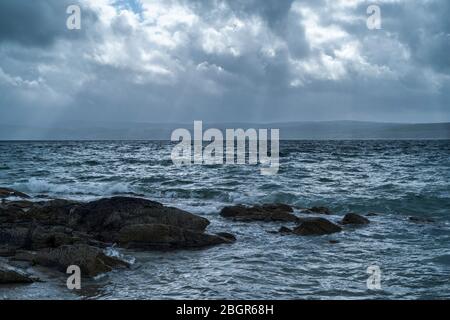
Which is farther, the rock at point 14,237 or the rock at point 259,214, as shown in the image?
the rock at point 259,214

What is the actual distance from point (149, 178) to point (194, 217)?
65.5 feet

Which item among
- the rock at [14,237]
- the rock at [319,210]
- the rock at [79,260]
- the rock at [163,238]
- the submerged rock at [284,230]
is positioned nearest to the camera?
the rock at [79,260]

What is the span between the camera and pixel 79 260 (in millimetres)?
9664

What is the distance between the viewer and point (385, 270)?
1020cm

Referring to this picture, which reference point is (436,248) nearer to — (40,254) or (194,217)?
(194,217)

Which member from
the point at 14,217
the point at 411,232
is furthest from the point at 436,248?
the point at 14,217

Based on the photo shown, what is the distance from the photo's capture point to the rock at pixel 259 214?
17.9 m

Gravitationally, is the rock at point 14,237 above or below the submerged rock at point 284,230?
above

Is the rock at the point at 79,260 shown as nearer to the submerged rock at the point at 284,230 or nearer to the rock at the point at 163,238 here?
the rock at the point at 163,238

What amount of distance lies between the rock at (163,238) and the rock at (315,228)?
290 centimetres

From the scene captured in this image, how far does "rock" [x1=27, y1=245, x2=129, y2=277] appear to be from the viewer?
9.54 metres

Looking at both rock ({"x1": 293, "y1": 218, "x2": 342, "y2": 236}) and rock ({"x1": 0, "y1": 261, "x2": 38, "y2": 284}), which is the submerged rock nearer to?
rock ({"x1": 293, "y1": 218, "x2": 342, "y2": 236})

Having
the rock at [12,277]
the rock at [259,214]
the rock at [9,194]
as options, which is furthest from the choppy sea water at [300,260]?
the rock at [9,194]

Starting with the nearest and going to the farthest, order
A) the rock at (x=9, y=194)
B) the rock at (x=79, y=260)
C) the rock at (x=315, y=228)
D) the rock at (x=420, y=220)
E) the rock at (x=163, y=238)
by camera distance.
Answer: the rock at (x=79, y=260) → the rock at (x=163, y=238) → the rock at (x=315, y=228) → the rock at (x=420, y=220) → the rock at (x=9, y=194)
